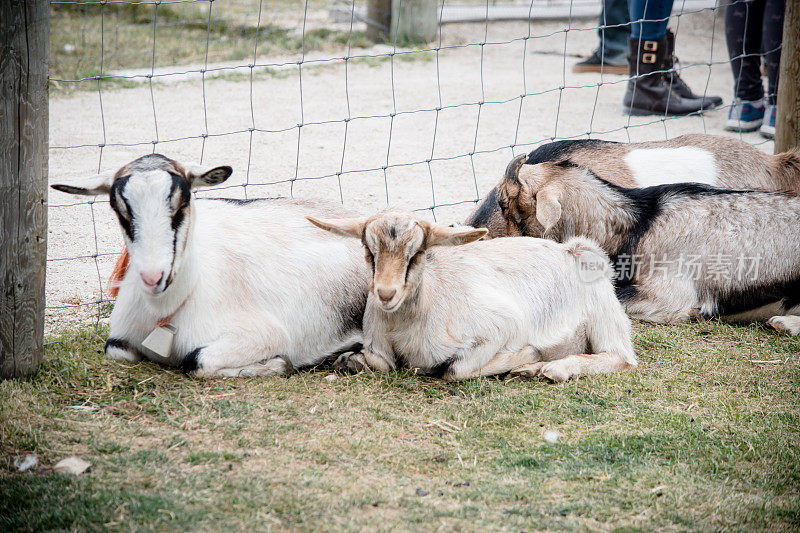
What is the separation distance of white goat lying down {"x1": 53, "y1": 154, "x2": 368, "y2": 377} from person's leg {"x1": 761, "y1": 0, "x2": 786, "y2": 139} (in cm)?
498

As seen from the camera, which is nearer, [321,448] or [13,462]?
[13,462]

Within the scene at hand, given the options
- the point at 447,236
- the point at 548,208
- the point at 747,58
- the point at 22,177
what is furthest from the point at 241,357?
the point at 747,58

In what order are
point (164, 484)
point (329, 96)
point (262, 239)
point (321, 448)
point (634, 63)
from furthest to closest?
point (329, 96), point (634, 63), point (262, 239), point (321, 448), point (164, 484)

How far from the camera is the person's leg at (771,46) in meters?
7.53

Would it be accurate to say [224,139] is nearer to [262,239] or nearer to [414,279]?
[262,239]

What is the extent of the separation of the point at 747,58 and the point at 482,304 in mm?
5287

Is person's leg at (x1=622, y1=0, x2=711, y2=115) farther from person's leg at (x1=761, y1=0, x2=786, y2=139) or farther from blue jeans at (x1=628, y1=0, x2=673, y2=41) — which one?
person's leg at (x1=761, y1=0, x2=786, y2=139)

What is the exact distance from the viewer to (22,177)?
356 cm

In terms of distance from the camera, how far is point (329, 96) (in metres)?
9.05

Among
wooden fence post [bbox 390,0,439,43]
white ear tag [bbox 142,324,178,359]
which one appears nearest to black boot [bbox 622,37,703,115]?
wooden fence post [bbox 390,0,439,43]

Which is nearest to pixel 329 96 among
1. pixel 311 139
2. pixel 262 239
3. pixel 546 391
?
pixel 311 139

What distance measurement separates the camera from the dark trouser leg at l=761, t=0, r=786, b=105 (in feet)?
24.7

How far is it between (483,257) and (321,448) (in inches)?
59.0

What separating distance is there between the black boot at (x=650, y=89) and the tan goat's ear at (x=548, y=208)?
333 centimetres
